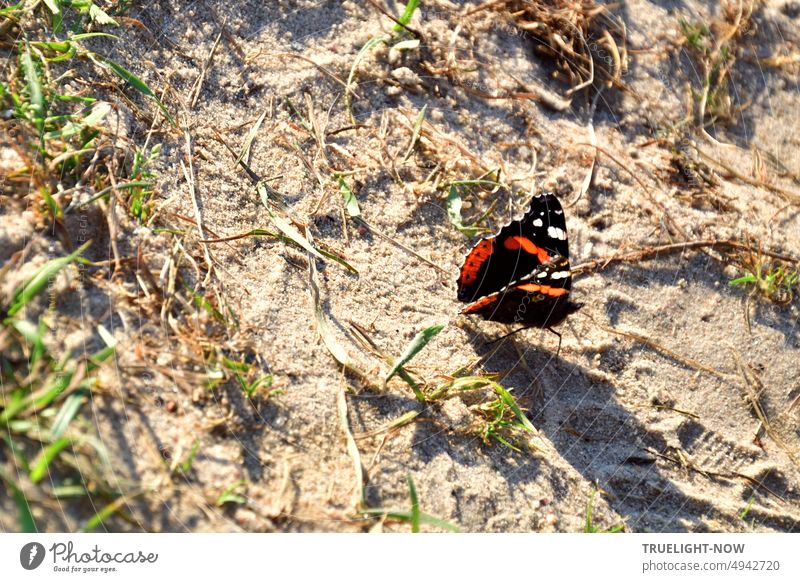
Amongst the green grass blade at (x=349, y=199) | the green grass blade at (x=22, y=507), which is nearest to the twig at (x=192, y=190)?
the green grass blade at (x=349, y=199)

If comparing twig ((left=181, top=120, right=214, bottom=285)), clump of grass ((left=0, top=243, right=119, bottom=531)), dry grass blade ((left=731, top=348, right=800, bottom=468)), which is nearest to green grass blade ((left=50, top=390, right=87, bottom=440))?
clump of grass ((left=0, top=243, right=119, bottom=531))

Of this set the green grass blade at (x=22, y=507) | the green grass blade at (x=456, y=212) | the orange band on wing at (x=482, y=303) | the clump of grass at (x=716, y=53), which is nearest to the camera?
the green grass blade at (x=22, y=507)

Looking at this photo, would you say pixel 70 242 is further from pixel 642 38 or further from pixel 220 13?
pixel 642 38

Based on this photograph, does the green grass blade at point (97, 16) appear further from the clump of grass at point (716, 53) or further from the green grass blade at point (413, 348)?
the clump of grass at point (716, 53)

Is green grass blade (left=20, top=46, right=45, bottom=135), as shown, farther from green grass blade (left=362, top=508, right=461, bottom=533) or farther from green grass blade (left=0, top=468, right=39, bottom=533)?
green grass blade (left=362, top=508, right=461, bottom=533)

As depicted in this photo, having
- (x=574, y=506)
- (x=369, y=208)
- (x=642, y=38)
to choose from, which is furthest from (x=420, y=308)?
(x=642, y=38)

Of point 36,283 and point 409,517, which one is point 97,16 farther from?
point 409,517
